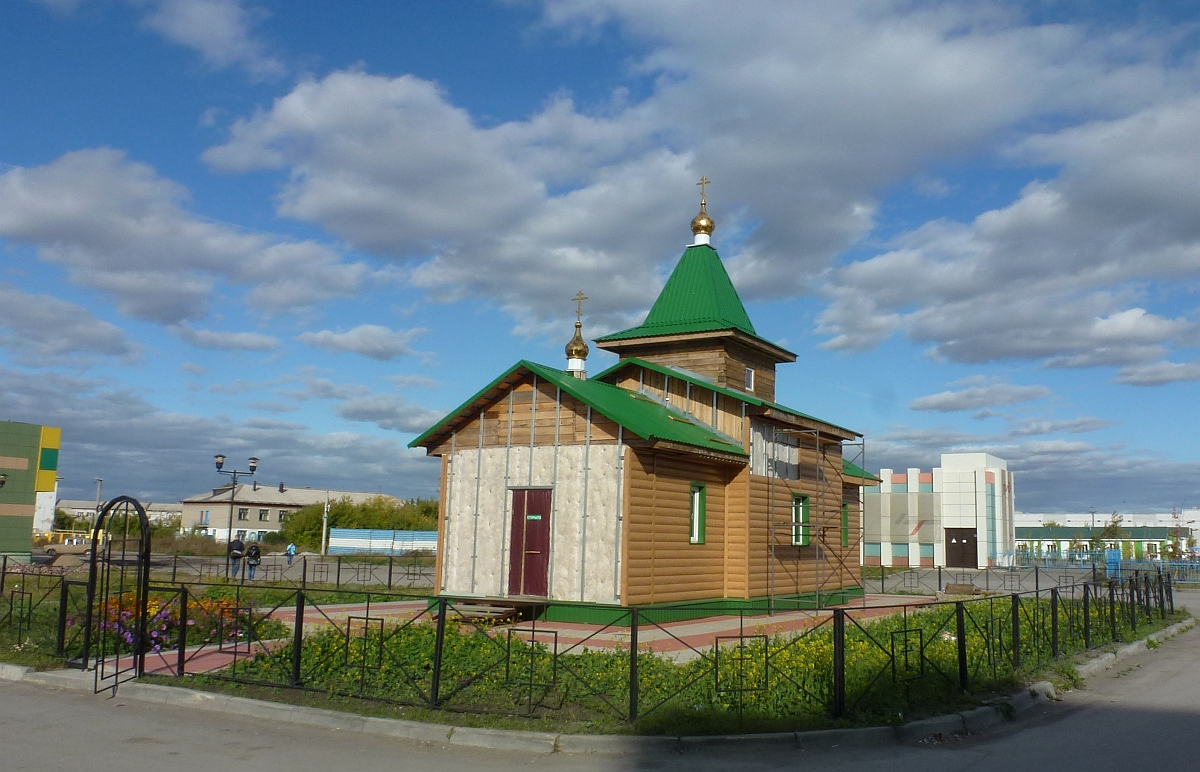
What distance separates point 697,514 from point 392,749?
39.1ft

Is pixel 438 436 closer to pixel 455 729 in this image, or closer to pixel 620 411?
pixel 620 411

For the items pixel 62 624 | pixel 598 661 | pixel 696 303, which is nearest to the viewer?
pixel 598 661

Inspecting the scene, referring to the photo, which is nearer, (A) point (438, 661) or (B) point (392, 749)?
(B) point (392, 749)

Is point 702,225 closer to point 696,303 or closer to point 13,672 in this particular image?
point 696,303

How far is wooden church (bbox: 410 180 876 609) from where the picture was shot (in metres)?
17.4

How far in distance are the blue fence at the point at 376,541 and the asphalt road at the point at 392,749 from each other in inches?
2164

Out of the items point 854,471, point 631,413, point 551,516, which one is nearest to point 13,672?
point 551,516

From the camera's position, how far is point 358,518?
73.9 meters

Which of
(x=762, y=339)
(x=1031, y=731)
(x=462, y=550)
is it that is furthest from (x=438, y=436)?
(x=1031, y=731)

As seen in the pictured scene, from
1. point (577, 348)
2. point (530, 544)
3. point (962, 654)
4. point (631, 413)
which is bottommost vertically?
point (962, 654)

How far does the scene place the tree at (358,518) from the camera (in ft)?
229

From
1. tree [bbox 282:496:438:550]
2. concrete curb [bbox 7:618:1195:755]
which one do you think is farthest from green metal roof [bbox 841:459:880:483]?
tree [bbox 282:496:438:550]

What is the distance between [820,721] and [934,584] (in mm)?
33346

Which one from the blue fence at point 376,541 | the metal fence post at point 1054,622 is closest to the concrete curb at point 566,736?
the metal fence post at point 1054,622
